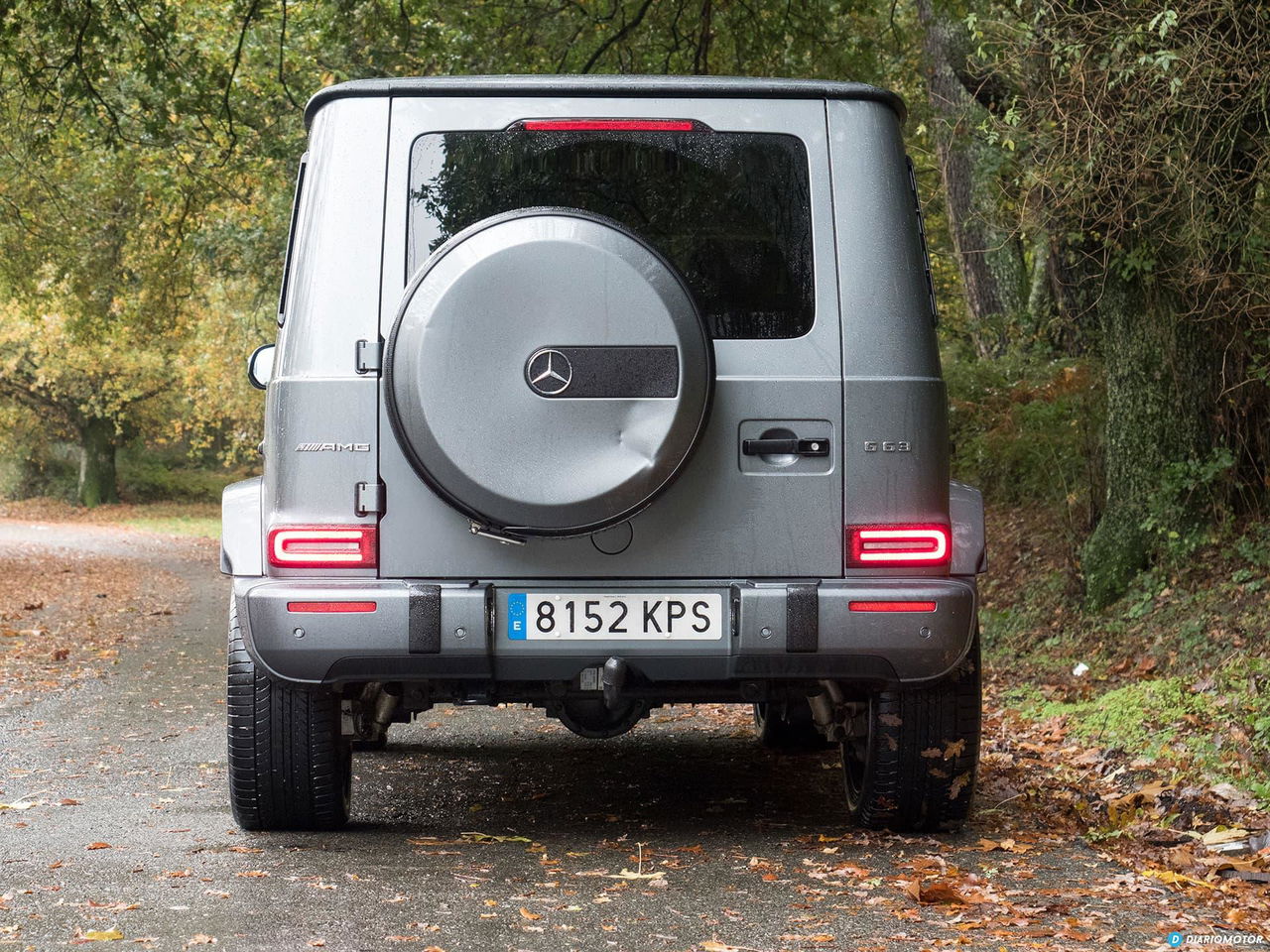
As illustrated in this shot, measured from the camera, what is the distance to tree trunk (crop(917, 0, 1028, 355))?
14.5 m

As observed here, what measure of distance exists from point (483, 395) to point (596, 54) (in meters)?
8.90

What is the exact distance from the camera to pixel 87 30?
12.0m

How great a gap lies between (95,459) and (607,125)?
46.4m

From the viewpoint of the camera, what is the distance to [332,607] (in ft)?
15.1

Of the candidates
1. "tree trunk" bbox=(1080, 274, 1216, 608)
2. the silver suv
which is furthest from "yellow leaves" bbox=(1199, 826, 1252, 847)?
"tree trunk" bbox=(1080, 274, 1216, 608)

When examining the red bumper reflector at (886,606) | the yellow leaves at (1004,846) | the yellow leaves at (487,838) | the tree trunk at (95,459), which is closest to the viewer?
the red bumper reflector at (886,606)

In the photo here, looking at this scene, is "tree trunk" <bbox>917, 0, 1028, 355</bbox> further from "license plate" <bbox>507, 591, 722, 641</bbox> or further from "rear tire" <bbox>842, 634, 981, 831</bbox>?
"license plate" <bbox>507, 591, 722, 641</bbox>

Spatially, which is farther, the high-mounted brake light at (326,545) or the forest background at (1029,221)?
the forest background at (1029,221)

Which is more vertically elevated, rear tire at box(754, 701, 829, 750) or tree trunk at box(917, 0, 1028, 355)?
tree trunk at box(917, 0, 1028, 355)

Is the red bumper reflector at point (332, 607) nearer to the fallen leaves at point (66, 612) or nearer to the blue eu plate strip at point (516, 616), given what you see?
the blue eu plate strip at point (516, 616)

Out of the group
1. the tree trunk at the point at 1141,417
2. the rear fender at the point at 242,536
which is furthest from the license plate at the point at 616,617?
the tree trunk at the point at 1141,417

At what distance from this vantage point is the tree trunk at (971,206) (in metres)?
14.5

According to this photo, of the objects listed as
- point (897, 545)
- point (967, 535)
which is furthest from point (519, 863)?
point (967, 535)

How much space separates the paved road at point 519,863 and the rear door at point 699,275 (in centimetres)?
89
